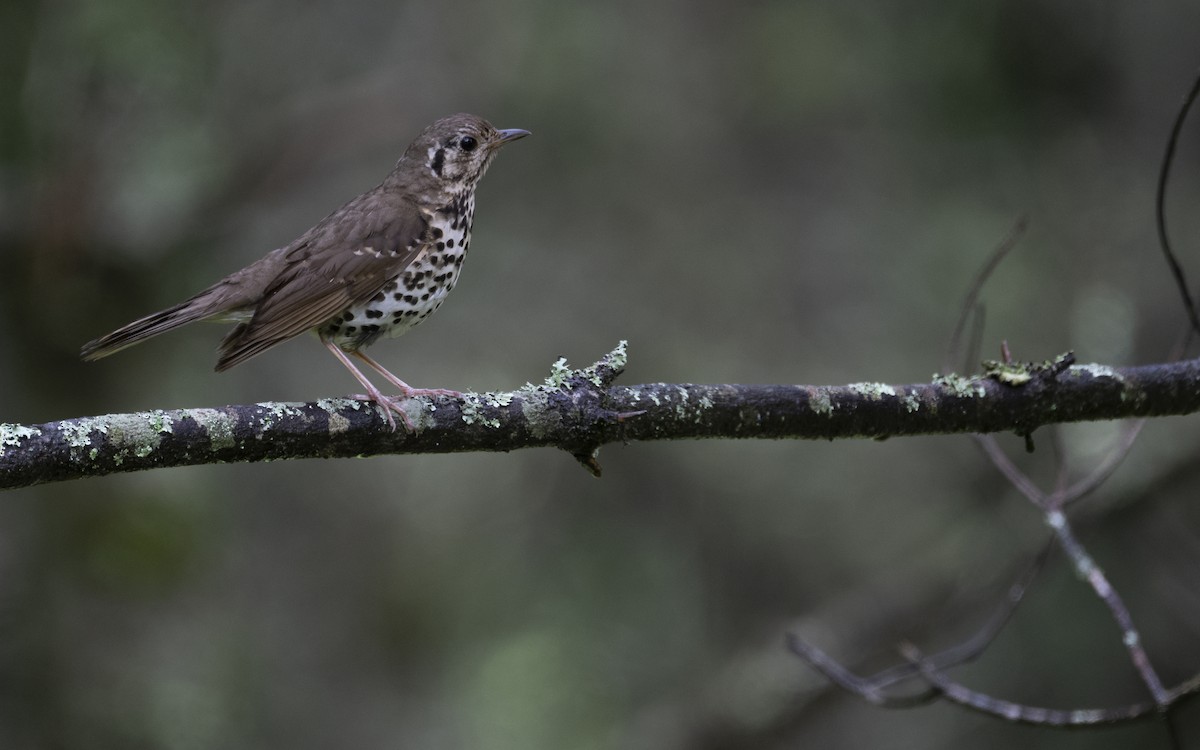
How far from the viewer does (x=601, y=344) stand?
25.8 ft

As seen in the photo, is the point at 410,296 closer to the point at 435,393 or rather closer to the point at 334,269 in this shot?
the point at 334,269

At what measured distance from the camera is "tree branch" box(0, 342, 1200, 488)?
2.77 metres

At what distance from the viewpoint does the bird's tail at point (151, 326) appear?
3.67 m

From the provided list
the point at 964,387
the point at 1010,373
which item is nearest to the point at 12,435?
the point at 964,387

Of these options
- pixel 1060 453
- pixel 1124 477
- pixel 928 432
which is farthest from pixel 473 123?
pixel 1124 477

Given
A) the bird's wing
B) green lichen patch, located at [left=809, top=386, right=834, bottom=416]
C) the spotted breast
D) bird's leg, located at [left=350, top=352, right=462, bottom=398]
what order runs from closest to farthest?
bird's leg, located at [left=350, top=352, right=462, bottom=398] < green lichen patch, located at [left=809, top=386, right=834, bottom=416] < the bird's wing < the spotted breast

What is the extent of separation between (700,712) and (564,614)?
50.5 inches

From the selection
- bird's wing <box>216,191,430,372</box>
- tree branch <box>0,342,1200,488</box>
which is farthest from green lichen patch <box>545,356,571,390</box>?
bird's wing <box>216,191,430,372</box>

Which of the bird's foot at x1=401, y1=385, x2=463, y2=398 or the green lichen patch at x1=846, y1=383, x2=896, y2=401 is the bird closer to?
the bird's foot at x1=401, y1=385, x2=463, y2=398

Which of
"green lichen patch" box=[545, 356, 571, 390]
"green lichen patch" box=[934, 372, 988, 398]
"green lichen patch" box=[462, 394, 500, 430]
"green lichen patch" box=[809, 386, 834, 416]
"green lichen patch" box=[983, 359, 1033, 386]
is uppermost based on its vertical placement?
"green lichen patch" box=[983, 359, 1033, 386]

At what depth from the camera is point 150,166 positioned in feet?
21.0

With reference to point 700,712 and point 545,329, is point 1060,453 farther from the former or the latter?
point 545,329

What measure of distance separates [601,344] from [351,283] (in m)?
3.90

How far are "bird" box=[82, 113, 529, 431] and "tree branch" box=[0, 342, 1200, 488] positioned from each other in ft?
1.91
